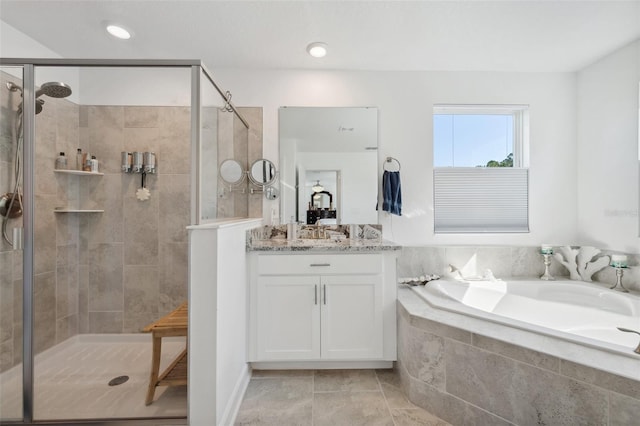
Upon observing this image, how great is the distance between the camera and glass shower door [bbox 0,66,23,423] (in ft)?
4.97

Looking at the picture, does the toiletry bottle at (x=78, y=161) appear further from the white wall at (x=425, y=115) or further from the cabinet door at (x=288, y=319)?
the cabinet door at (x=288, y=319)

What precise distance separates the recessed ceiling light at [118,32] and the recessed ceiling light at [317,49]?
1282 millimetres

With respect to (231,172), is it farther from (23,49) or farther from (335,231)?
(23,49)

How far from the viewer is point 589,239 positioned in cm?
232

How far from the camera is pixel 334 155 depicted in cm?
238

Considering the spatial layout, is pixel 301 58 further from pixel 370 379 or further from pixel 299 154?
pixel 370 379

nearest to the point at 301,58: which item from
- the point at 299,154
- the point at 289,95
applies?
the point at 289,95

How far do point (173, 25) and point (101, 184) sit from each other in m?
1.40

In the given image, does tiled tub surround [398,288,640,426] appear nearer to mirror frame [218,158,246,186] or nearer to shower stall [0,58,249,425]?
shower stall [0,58,249,425]

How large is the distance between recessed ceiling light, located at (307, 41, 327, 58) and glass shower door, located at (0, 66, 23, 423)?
170cm

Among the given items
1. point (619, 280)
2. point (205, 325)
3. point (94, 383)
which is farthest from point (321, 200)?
point (619, 280)

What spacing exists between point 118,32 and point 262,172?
137 centimetres

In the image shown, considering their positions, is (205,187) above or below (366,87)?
below

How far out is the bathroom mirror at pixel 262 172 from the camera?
2375mm
